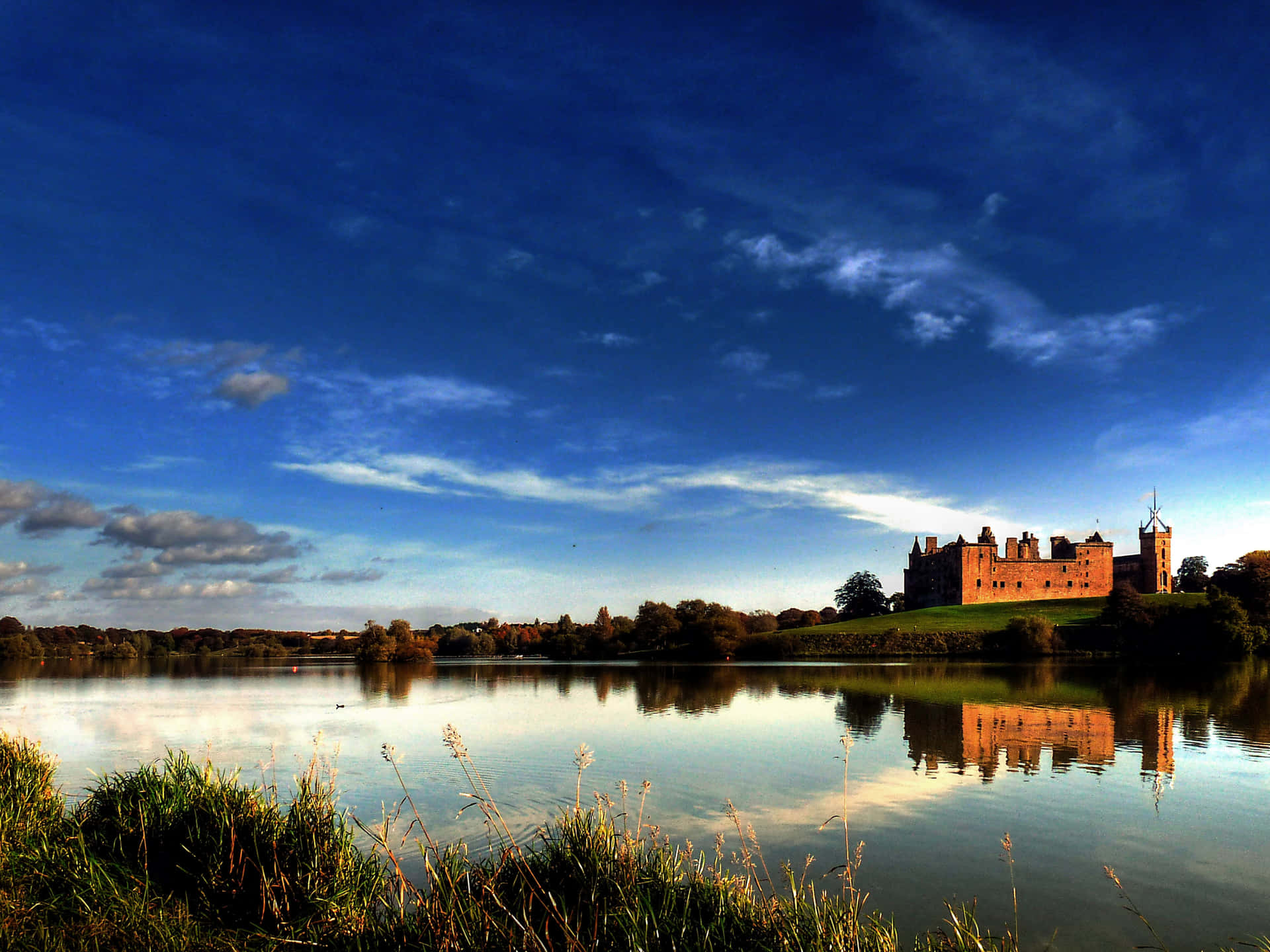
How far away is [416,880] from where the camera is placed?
10922 millimetres

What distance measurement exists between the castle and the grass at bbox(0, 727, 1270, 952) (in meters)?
111

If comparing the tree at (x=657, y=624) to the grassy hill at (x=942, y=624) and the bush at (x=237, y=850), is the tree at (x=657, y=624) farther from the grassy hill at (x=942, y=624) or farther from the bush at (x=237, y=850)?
the bush at (x=237, y=850)

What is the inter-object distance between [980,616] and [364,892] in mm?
97192

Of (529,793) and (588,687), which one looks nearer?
(529,793)

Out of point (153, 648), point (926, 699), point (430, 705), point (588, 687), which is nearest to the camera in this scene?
point (926, 699)

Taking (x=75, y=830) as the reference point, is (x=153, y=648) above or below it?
below

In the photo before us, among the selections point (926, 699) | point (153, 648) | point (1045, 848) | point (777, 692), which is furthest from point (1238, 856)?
point (153, 648)

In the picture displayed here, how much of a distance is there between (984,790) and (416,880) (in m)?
12.1

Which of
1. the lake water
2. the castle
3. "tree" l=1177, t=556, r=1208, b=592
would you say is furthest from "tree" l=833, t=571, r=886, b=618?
the lake water

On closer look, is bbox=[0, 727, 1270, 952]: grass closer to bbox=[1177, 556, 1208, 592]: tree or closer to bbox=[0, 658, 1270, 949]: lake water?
bbox=[0, 658, 1270, 949]: lake water

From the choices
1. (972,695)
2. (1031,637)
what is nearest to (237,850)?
(972,695)

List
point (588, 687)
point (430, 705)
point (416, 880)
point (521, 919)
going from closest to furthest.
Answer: point (521, 919)
point (416, 880)
point (430, 705)
point (588, 687)

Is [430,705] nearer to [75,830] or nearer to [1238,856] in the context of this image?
[75,830]

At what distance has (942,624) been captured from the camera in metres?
92.2
